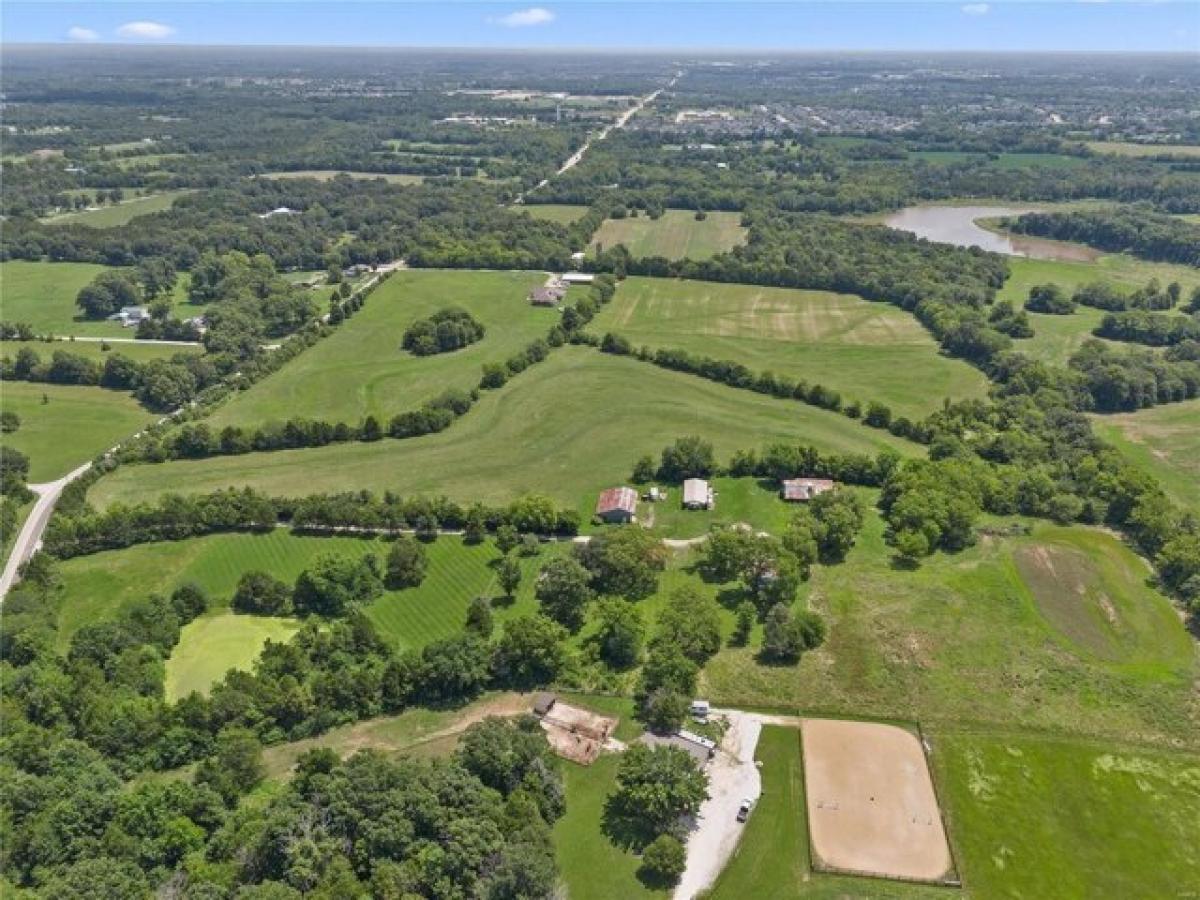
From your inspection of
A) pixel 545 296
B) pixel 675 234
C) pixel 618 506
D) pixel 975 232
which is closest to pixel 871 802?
pixel 618 506

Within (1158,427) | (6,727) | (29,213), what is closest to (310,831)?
(6,727)

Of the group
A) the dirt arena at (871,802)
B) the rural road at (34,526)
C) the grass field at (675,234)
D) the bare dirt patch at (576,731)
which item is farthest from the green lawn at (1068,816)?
the grass field at (675,234)

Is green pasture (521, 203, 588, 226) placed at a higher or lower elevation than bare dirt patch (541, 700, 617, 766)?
higher

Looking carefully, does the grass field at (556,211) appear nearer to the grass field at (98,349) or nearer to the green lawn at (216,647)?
the grass field at (98,349)

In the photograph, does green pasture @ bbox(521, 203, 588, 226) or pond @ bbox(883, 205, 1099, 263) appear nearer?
pond @ bbox(883, 205, 1099, 263)

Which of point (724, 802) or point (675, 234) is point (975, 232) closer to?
point (675, 234)

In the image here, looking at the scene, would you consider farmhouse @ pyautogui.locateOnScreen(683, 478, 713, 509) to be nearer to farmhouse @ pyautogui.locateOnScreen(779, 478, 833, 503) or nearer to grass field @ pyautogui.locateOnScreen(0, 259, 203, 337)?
farmhouse @ pyautogui.locateOnScreen(779, 478, 833, 503)

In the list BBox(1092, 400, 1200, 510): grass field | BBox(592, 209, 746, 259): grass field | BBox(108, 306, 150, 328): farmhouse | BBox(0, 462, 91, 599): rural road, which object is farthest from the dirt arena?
BBox(108, 306, 150, 328): farmhouse
